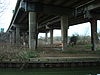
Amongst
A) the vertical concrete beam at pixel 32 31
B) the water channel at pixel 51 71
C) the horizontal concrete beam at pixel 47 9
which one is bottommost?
the water channel at pixel 51 71

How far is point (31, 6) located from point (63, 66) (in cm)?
1494

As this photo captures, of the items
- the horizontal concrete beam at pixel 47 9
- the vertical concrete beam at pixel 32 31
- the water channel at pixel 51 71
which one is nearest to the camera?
the water channel at pixel 51 71

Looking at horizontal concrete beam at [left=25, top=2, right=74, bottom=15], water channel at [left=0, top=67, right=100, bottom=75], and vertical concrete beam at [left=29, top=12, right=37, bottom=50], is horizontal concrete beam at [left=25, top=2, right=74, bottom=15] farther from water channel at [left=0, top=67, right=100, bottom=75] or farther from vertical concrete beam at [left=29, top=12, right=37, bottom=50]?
water channel at [left=0, top=67, right=100, bottom=75]

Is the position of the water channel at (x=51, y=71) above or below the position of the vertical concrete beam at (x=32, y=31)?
below

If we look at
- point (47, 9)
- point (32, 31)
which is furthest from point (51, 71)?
point (47, 9)

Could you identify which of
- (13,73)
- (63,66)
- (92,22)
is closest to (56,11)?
(92,22)

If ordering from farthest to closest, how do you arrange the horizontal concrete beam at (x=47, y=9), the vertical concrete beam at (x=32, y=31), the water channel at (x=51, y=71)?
the horizontal concrete beam at (x=47, y=9) → the vertical concrete beam at (x=32, y=31) → the water channel at (x=51, y=71)

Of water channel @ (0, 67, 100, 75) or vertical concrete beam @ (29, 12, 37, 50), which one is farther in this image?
vertical concrete beam @ (29, 12, 37, 50)

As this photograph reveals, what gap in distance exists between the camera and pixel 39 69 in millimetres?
22375

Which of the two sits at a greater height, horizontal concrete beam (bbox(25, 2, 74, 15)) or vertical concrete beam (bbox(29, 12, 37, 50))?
horizontal concrete beam (bbox(25, 2, 74, 15))

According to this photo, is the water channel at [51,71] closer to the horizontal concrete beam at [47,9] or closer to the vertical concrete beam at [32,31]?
the vertical concrete beam at [32,31]

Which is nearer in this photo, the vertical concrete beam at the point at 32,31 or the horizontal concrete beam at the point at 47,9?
the vertical concrete beam at the point at 32,31

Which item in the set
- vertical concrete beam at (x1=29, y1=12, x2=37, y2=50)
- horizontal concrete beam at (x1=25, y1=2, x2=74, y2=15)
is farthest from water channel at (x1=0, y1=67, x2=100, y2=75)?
horizontal concrete beam at (x1=25, y1=2, x2=74, y2=15)

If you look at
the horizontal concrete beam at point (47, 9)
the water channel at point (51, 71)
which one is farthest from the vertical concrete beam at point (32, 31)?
the water channel at point (51, 71)
